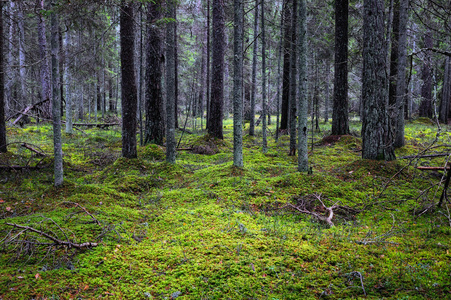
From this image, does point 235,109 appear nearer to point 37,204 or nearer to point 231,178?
point 231,178

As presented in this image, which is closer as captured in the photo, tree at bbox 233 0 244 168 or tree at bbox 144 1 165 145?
tree at bbox 233 0 244 168

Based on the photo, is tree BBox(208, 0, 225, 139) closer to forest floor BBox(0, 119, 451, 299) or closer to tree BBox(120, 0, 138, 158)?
tree BBox(120, 0, 138, 158)

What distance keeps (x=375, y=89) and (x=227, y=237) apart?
529 centimetres

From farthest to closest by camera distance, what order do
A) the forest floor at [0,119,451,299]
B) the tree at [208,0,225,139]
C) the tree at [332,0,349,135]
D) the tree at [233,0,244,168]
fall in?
1. the tree at [208,0,225,139]
2. the tree at [332,0,349,135]
3. the tree at [233,0,244,168]
4. the forest floor at [0,119,451,299]

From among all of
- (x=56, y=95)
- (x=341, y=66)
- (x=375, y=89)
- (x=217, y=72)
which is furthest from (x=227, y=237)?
(x=341, y=66)

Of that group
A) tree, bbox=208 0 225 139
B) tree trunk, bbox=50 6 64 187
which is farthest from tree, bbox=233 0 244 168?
tree, bbox=208 0 225 139

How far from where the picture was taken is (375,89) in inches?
253

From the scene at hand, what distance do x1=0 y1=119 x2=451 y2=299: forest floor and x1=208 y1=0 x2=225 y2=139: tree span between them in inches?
A: 223

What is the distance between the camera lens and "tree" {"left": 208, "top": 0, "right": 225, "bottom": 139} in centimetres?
1205

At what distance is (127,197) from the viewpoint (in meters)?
5.61

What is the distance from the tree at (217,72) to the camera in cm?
1205

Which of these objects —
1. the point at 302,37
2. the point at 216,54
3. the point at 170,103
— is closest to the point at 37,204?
the point at 170,103

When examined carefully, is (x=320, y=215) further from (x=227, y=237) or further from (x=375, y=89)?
(x=375, y=89)

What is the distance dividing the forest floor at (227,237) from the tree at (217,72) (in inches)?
223
